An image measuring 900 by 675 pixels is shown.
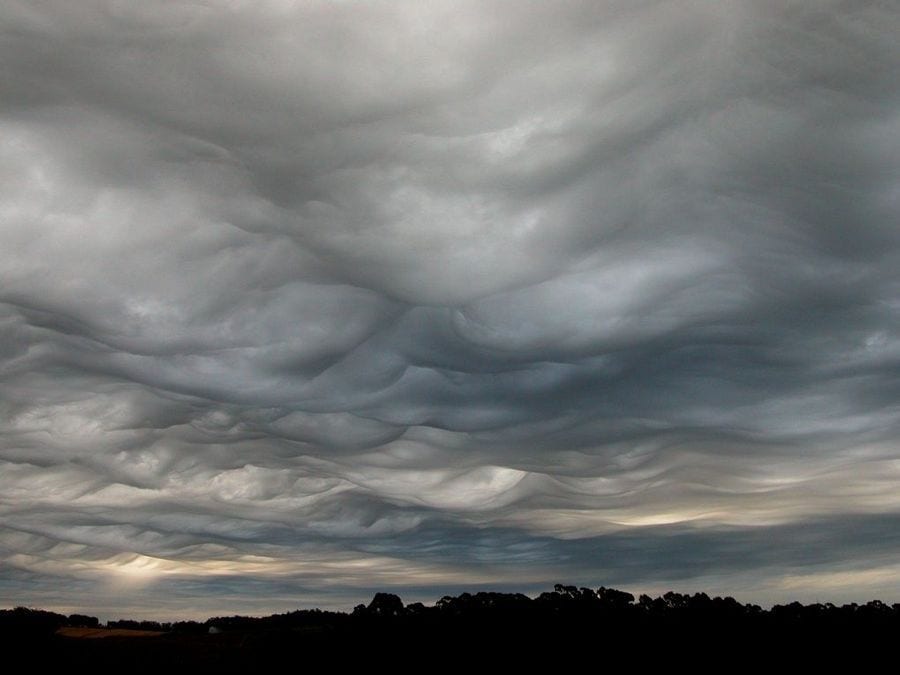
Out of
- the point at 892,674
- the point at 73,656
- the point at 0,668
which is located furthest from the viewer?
the point at 892,674

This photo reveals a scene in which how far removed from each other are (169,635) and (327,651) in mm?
24791

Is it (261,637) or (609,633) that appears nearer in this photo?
(261,637)

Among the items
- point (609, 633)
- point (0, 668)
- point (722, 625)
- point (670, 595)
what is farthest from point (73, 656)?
point (670, 595)

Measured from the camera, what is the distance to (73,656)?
4518 inches

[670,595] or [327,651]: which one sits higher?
[670,595]

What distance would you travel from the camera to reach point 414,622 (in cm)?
15600

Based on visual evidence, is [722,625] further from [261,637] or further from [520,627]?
[261,637]

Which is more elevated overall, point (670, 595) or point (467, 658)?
point (670, 595)

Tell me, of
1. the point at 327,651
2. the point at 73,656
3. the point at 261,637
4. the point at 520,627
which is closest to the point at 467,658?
the point at 520,627

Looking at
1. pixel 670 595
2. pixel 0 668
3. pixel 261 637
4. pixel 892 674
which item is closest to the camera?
pixel 0 668

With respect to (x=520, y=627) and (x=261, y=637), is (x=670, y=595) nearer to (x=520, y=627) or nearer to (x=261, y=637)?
(x=520, y=627)

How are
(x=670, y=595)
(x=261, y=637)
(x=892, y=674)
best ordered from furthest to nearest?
1. (x=670, y=595)
2. (x=261, y=637)
3. (x=892, y=674)

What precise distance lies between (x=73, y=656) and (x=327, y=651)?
1494 inches

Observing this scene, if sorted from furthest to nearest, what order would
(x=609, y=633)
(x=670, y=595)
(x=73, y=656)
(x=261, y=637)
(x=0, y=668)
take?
(x=670, y=595) < (x=609, y=633) < (x=261, y=637) < (x=73, y=656) < (x=0, y=668)
